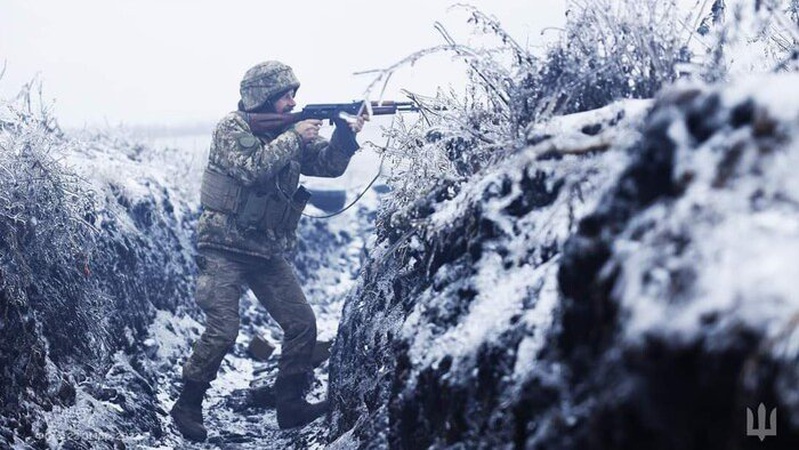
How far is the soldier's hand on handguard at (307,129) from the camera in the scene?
226 inches

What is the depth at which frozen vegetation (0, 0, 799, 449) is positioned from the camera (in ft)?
4.66

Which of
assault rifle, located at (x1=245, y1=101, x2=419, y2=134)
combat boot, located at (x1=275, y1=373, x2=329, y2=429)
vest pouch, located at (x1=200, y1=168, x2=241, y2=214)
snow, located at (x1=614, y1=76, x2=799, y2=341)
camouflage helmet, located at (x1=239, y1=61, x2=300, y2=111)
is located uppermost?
camouflage helmet, located at (x1=239, y1=61, x2=300, y2=111)

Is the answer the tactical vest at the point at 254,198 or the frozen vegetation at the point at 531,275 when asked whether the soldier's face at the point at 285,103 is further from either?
the frozen vegetation at the point at 531,275

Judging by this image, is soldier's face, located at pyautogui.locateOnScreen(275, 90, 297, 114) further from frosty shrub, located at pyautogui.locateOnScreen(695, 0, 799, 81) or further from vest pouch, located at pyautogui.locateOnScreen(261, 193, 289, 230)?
frosty shrub, located at pyautogui.locateOnScreen(695, 0, 799, 81)

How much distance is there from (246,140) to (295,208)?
71 centimetres

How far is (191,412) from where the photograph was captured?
17.5 ft

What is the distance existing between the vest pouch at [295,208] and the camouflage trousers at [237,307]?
11.0 inches

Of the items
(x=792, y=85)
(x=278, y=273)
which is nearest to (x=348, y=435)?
(x=278, y=273)

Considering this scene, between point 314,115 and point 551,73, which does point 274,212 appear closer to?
point 314,115

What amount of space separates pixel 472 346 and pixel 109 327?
4.02m

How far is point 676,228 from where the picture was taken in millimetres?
1554

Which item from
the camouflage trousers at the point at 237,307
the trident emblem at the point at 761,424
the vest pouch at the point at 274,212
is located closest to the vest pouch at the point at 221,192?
the vest pouch at the point at 274,212

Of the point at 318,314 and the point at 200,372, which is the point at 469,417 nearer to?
the point at 200,372

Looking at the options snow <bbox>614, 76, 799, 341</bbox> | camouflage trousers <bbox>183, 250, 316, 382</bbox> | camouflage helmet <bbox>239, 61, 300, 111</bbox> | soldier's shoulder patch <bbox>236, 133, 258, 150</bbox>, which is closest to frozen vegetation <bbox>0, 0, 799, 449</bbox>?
snow <bbox>614, 76, 799, 341</bbox>
